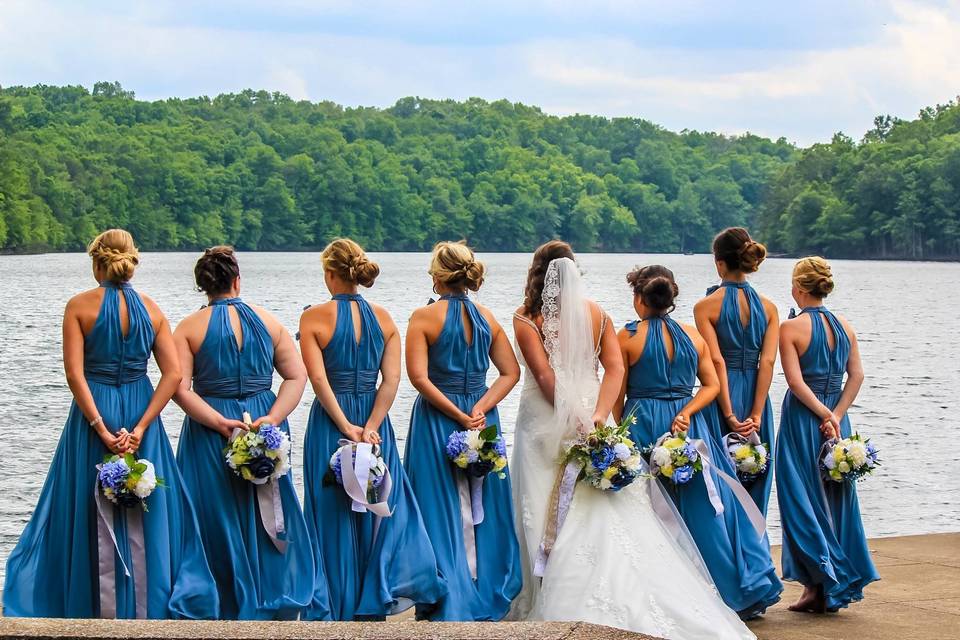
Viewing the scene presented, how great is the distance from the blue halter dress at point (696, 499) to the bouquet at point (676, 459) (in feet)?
0.55

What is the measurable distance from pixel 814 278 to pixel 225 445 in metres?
3.44

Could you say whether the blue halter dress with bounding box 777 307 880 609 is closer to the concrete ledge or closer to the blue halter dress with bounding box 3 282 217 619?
the blue halter dress with bounding box 3 282 217 619

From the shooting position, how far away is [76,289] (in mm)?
67500

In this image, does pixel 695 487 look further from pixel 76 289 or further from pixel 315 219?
pixel 315 219

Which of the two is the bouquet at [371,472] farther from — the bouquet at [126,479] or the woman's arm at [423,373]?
the bouquet at [126,479]

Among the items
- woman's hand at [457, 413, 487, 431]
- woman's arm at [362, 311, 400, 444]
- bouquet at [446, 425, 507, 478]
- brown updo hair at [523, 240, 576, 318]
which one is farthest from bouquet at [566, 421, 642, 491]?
woman's arm at [362, 311, 400, 444]

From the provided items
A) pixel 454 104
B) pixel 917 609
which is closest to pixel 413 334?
pixel 917 609

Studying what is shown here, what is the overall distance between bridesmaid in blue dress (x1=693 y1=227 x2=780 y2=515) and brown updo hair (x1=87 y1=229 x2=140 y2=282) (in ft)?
10.3

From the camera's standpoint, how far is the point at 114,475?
669 cm

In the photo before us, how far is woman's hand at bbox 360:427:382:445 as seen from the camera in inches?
286

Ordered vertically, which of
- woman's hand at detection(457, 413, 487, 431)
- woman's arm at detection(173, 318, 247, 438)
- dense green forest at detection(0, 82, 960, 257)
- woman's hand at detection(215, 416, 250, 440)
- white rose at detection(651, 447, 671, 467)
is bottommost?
white rose at detection(651, 447, 671, 467)

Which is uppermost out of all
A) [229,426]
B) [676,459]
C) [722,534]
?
[229,426]

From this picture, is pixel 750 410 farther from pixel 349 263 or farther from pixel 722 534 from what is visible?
pixel 349 263

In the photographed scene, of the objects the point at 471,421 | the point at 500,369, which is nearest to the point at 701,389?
the point at 500,369
